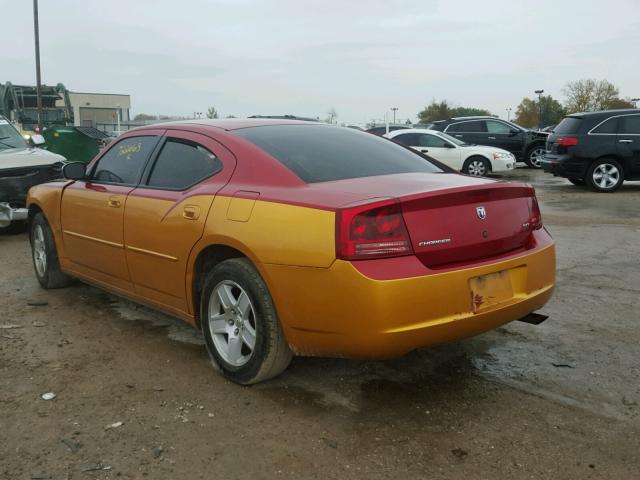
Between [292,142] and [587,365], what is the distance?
87.4 inches

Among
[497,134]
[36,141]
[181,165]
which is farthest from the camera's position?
[497,134]

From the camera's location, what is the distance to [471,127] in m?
19.0

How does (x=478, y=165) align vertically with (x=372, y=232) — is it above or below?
below

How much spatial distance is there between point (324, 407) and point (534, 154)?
18045mm

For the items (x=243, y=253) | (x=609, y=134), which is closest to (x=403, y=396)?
(x=243, y=253)

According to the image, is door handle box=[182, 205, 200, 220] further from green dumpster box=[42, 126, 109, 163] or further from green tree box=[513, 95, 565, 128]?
green tree box=[513, 95, 565, 128]

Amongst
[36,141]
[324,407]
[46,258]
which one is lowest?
[324,407]

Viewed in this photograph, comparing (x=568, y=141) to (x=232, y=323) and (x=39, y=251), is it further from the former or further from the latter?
(x=232, y=323)

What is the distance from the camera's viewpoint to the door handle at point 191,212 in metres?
3.55

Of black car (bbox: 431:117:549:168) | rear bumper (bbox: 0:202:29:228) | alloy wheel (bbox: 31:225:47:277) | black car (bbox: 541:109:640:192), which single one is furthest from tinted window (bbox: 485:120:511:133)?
alloy wheel (bbox: 31:225:47:277)

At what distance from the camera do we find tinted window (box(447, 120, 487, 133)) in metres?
19.0

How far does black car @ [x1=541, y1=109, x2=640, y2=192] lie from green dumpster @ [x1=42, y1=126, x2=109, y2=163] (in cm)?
1145

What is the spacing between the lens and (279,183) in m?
3.29

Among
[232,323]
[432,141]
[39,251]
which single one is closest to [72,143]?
[432,141]
